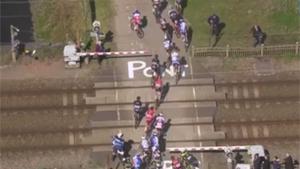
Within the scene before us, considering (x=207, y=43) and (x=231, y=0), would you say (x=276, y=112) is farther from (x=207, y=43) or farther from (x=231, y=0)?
(x=231, y=0)

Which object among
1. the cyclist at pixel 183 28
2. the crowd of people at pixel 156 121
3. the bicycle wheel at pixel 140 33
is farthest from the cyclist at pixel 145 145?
the bicycle wheel at pixel 140 33

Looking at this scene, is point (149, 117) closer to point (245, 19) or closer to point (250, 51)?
point (250, 51)

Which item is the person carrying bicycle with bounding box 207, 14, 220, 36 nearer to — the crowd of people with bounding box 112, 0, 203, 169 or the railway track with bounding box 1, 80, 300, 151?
the crowd of people with bounding box 112, 0, 203, 169

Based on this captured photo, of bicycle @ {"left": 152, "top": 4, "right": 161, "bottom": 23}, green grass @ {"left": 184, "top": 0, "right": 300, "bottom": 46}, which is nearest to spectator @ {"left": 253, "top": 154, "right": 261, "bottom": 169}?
green grass @ {"left": 184, "top": 0, "right": 300, "bottom": 46}

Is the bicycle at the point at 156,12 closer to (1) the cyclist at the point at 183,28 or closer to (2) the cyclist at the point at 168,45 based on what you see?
(1) the cyclist at the point at 183,28

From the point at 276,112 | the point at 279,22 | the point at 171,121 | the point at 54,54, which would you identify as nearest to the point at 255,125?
the point at 276,112

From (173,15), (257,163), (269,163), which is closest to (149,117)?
(257,163)
